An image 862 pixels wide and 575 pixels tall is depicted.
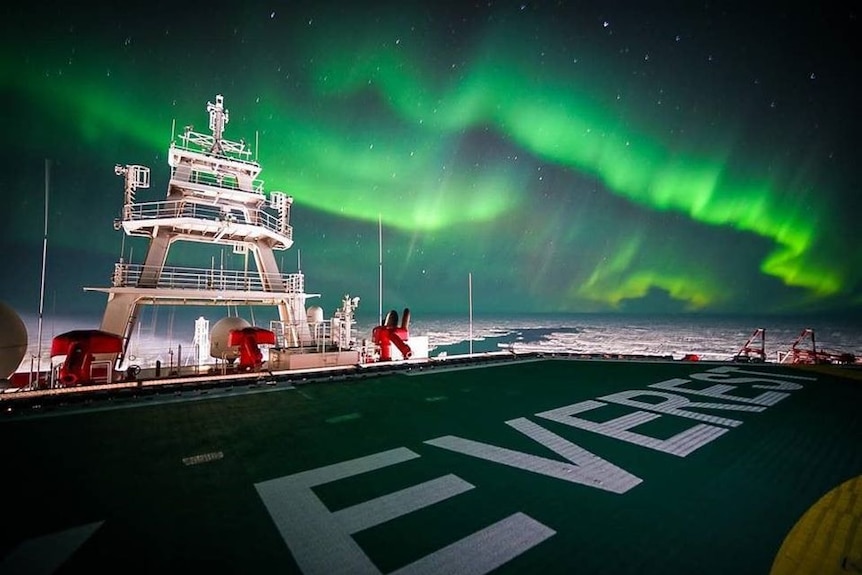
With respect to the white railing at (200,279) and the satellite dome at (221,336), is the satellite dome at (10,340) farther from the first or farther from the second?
the satellite dome at (221,336)

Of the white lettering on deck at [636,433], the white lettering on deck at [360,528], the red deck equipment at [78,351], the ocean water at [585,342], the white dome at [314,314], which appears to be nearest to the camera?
the white lettering on deck at [360,528]

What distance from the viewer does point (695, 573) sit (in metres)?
2.75

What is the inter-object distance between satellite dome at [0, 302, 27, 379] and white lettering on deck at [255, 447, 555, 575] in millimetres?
11885

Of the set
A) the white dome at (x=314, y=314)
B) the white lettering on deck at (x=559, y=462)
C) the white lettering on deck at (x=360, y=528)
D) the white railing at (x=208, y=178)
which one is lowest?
the white lettering on deck at (x=559, y=462)

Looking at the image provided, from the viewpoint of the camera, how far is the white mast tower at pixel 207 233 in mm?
16766

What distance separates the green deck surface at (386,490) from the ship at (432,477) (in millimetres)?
23

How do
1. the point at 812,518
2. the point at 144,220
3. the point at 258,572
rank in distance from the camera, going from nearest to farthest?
1. the point at 258,572
2. the point at 812,518
3. the point at 144,220

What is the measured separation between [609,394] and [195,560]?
8.49 m

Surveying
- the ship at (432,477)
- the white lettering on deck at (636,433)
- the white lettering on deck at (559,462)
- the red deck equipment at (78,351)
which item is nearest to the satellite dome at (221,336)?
the red deck equipment at (78,351)

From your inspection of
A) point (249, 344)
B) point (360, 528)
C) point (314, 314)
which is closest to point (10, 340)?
point (249, 344)

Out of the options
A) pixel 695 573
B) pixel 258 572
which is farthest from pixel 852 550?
pixel 258 572

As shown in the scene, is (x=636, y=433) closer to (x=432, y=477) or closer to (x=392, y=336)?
(x=432, y=477)

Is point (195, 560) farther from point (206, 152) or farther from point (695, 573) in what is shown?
point (206, 152)

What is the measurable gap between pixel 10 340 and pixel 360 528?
1347 cm
